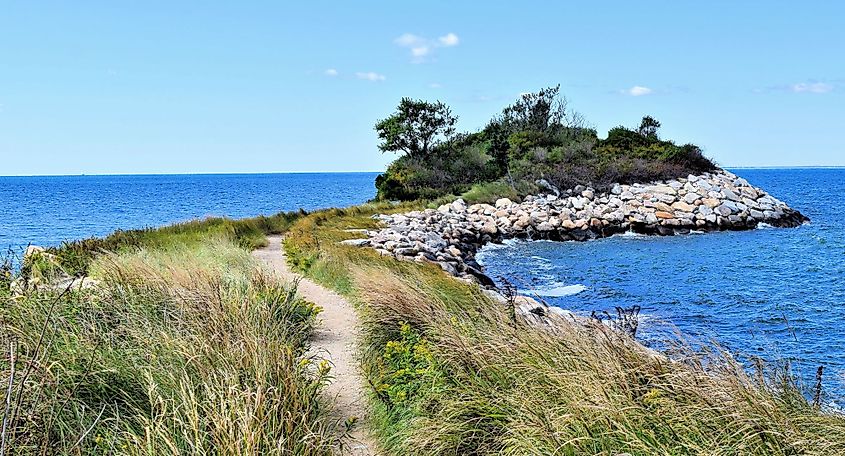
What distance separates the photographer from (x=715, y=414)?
369 centimetres

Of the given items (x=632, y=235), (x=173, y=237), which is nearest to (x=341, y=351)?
(x=173, y=237)

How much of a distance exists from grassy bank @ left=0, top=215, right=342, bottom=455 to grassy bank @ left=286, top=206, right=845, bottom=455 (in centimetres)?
70

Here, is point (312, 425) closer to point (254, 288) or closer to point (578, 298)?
point (254, 288)

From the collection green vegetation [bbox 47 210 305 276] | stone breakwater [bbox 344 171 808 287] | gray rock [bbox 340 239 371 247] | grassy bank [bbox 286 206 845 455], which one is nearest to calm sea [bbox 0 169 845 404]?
grassy bank [bbox 286 206 845 455]

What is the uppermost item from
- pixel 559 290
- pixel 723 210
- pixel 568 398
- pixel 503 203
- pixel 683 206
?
pixel 568 398

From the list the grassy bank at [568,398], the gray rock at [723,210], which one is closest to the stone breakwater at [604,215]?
the gray rock at [723,210]

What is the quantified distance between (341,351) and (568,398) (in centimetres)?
372

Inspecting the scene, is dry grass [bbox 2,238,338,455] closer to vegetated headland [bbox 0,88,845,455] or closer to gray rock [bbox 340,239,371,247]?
vegetated headland [bbox 0,88,845,455]

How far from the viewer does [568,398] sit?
13.2 feet

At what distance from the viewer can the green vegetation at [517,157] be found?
31.3m

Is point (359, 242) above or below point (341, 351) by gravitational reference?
above

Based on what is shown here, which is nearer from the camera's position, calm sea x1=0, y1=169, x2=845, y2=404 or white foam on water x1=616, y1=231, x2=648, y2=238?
calm sea x1=0, y1=169, x2=845, y2=404

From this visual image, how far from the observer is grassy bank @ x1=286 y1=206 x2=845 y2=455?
11.6 ft

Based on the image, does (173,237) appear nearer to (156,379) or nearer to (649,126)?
(156,379)
